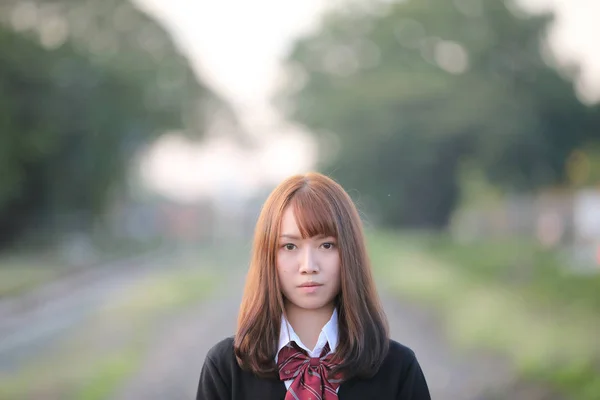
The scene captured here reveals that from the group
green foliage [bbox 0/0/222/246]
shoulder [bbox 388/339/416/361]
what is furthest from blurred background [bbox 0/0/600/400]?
shoulder [bbox 388/339/416/361]

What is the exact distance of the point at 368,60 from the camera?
575cm

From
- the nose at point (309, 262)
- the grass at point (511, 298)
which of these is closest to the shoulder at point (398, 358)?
the nose at point (309, 262)

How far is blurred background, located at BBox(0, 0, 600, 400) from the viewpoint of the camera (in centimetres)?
493

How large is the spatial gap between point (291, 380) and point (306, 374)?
4 centimetres

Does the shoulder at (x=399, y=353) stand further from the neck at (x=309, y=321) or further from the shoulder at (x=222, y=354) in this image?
the shoulder at (x=222, y=354)

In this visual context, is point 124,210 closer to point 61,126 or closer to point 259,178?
point 61,126

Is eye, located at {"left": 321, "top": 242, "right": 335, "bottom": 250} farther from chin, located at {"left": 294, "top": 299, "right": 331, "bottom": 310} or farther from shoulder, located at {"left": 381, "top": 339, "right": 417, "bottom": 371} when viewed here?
shoulder, located at {"left": 381, "top": 339, "right": 417, "bottom": 371}

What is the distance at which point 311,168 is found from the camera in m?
5.11

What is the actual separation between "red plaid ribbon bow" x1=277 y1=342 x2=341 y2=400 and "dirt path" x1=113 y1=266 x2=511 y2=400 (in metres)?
3.01

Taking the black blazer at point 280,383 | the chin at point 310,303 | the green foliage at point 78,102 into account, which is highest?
the green foliage at point 78,102

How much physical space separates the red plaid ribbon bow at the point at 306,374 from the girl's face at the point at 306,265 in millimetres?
102

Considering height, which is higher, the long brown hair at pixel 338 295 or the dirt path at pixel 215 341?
the dirt path at pixel 215 341

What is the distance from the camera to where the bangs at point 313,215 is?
1.42 meters

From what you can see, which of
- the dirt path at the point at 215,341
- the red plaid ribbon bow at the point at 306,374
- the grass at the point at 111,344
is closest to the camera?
the red plaid ribbon bow at the point at 306,374
